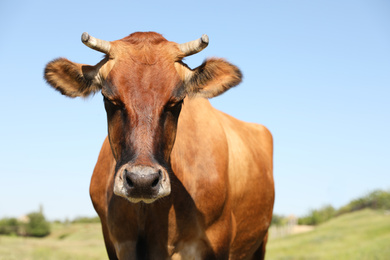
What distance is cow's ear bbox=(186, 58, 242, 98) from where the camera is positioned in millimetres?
5023

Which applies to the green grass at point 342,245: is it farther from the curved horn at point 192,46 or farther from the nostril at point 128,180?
the nostril at point 128,180

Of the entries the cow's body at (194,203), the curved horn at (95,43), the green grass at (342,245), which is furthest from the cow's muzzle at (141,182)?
the green grass at (342,245)

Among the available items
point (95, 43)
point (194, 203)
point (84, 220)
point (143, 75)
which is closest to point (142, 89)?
point (143, 75)

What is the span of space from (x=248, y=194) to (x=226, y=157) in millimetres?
953

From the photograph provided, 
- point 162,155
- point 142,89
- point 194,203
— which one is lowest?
point 194,203

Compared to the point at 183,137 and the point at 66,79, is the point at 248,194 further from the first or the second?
the point at 66,79

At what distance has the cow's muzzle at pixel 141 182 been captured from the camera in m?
3.67

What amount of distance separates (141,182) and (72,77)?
1965 mm

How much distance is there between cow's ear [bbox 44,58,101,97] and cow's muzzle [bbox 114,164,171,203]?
1.51 meters

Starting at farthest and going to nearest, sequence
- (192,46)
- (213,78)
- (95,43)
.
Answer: (213,78), (192,46), (95,43)

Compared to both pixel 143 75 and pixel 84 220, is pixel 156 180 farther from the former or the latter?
pixel 84 220

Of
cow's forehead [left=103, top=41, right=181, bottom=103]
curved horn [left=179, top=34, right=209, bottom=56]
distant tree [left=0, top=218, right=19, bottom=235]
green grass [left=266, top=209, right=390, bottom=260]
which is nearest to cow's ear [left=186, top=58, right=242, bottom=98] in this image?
curved horn [left=179, top=34, right=209, bottom=56]

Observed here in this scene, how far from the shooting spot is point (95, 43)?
458cm

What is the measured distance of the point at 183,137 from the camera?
5340 mm
